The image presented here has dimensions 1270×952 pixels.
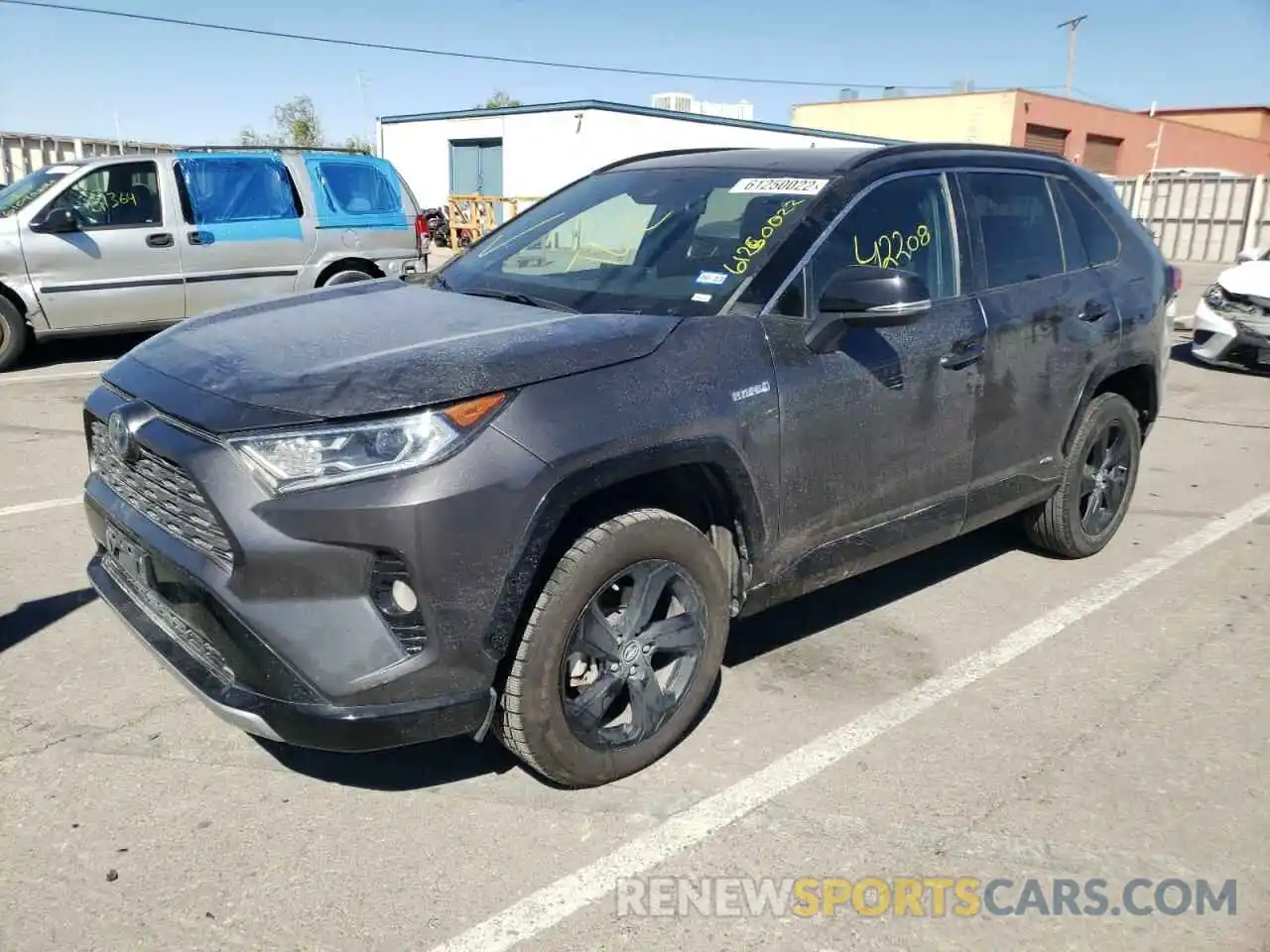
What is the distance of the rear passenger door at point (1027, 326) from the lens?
4.02 metres

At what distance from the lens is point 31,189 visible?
913 centimetres

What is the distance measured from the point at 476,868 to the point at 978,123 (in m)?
42.1

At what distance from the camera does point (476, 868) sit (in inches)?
105

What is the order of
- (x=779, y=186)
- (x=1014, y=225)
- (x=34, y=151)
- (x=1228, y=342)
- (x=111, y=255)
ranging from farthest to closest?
(x=34, y=151), (x=1228, y=342), (x=111, y=255), (x=1014, y=225), (x=779, y=186)

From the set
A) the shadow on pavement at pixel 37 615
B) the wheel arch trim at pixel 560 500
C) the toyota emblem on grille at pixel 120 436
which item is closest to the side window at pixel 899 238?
the wheel arch trim at pixel 560 500

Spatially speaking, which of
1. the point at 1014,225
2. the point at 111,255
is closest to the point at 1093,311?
the point at 1014,225

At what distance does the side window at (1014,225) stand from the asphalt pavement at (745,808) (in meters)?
1.45

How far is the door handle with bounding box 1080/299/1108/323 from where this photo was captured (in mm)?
4463

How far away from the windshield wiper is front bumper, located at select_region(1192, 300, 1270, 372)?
30.6ft

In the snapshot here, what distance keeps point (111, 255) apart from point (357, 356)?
757cm

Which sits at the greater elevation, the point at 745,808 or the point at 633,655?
the point at 633,655

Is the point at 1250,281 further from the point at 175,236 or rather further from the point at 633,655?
the point at 175,236

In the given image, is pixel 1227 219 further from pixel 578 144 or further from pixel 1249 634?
pixel 1249 634

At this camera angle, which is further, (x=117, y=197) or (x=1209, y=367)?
(x=1209, y=367)
